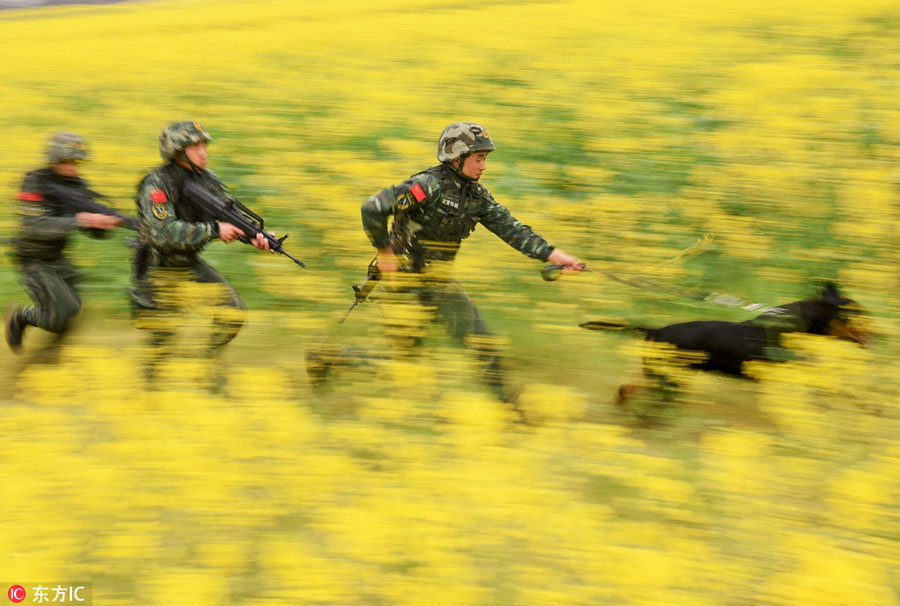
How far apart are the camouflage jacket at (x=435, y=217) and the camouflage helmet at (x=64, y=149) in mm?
1957

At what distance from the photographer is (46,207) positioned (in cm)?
515

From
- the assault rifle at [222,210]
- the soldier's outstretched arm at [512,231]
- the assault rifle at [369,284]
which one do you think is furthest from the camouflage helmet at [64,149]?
the soldier's outstretched arm at [512,231]

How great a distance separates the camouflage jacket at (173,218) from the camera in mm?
4562

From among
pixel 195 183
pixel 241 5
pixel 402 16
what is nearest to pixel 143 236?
pixel 195 183

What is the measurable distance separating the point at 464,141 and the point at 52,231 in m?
2.68

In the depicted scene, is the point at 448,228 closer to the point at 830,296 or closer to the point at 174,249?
the point at 174,249

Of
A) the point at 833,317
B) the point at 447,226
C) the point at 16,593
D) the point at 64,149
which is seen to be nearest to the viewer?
the point at 16,593

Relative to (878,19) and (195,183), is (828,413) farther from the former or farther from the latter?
(878,19)

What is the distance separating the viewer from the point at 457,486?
3443 mm

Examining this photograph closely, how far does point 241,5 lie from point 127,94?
13251mm

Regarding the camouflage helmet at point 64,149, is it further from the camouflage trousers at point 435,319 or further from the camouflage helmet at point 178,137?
the camouflage trousers at point 435,319

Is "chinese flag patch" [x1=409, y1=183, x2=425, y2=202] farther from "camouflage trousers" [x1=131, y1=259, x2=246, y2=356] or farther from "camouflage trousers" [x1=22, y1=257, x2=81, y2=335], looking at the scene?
"camouflage trousers" [x1=22, y1=257, x2=81, y2=335]

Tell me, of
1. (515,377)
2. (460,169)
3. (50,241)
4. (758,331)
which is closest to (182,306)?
(50,241)

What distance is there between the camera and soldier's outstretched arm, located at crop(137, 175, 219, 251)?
456 centimetres
